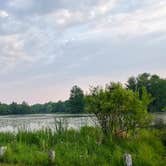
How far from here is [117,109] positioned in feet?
40.3

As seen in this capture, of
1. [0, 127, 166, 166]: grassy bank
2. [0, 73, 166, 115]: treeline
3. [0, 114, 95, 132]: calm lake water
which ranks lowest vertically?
[0, 127, 166, 166]: grassy bank

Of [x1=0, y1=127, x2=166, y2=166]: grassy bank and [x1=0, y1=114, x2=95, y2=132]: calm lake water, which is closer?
[x1=0, y1=127, x2=166, y2=166]: grassy bank

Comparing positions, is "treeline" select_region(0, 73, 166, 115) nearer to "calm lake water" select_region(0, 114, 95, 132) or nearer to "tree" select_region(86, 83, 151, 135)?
"calm lake water" select_region(0, 114, 95, 132)

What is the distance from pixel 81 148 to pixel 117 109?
2.25 metres

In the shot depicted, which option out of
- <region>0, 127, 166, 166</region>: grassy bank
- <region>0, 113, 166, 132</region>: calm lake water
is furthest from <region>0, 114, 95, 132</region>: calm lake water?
<region>0, 127, 166, 166</region>: grassy bank

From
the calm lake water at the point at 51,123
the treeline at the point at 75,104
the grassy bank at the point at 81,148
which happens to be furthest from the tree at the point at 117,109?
the treeline at the point at 75,104

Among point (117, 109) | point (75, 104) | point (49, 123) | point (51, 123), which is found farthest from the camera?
point (75, 104)

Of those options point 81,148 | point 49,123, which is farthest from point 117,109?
point 49,123

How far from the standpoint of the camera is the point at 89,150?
1056cm

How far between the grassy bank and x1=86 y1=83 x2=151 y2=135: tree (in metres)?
0.45

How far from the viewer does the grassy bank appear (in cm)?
950

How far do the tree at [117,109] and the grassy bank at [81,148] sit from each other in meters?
0.45

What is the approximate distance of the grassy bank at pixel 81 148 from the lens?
9500 mm

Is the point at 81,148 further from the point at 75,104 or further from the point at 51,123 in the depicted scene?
the point at 75,104
